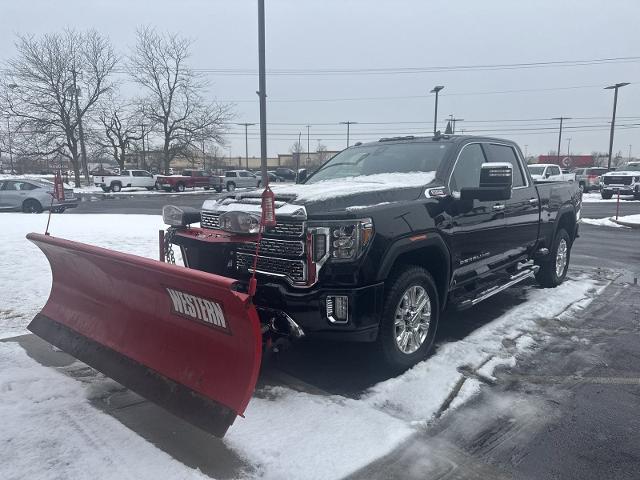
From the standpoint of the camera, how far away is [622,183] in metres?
28.7

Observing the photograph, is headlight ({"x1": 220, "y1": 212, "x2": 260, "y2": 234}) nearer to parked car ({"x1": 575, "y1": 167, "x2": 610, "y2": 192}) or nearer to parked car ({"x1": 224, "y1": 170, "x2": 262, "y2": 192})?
parked car ({"x1": 575, "y1": 167, "x2": 610, "y2": 192})

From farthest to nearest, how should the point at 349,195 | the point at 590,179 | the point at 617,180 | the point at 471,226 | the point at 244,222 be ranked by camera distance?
the point at 590,179, the point at 617,180, the point at 471,226, the point at 349,195, the point at 244,222

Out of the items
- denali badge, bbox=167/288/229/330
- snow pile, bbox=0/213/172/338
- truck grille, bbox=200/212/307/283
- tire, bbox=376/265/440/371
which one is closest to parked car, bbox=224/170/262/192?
snow pile, bbox=0/213/172/338

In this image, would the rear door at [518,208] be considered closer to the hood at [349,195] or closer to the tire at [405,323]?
the hood at [349,195]

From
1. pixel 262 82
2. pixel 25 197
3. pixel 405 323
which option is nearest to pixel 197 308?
pixel 405 323

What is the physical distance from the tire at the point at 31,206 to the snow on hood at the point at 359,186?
18.3m

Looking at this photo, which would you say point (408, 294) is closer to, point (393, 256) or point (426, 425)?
point (393, 256)

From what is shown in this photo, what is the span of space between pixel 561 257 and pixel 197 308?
6072mm

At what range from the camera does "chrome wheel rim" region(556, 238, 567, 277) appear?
739 cm

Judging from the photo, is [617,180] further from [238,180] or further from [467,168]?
[467,168]

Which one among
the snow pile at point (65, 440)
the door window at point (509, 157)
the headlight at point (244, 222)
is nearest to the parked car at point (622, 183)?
the door window at point (509, 157)

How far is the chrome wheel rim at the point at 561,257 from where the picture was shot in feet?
24.2

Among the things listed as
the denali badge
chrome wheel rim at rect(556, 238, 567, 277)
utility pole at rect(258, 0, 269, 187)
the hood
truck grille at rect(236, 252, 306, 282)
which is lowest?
chrome wheel rim at rect(556, 238, 567, 277)

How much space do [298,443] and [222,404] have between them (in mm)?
542
